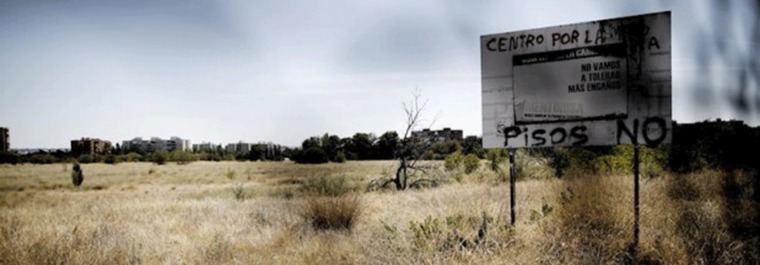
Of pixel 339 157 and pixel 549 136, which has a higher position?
pixel 549 136

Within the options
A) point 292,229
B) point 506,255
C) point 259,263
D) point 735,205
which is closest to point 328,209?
point 292,229

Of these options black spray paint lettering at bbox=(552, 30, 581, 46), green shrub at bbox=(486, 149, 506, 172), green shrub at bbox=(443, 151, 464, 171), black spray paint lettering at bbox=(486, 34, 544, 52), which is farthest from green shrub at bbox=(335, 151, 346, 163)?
black spray paint lettering at bbox=(552, 30, 581, 46)

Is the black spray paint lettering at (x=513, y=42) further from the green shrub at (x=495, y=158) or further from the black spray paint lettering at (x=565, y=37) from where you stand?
the green shrub at (x=495, y=158)

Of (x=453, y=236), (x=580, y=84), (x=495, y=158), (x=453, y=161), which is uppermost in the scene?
(x=580, y=84)

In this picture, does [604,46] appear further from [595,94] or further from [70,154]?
[70,154]

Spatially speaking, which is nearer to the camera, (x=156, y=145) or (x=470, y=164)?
(x=470, y=164)

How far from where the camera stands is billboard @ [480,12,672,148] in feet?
18.5

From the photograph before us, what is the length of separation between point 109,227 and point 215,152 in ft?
238

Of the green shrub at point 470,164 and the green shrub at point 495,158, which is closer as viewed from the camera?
the green shrub at point 495,158

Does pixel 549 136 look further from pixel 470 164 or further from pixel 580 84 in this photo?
pixel 470 164

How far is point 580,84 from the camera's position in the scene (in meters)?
6.00

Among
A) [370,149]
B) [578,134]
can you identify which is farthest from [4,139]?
[370,149]

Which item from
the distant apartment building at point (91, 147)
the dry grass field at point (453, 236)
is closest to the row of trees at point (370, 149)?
the dry grass field at point (453, 236)

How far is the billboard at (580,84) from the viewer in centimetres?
563
